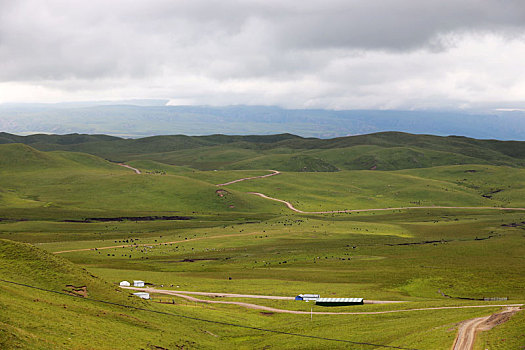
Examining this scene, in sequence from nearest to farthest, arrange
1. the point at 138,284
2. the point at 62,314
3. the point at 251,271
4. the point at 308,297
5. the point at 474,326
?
the point at 62,314 → the point at 474,326 → the point at 308,297 → the point at 138,284 → the point at 251,271

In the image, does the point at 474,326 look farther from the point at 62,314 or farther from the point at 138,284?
the point at 138,284

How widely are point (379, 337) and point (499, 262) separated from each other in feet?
214

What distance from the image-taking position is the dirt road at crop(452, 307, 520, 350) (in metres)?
46.0

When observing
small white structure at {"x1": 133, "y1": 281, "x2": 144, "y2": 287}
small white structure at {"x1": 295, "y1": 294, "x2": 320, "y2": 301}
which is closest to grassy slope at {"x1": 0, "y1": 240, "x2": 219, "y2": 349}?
small white structure at {"x1": 133, "y1": 281, "x2": 144, "y2": 287}

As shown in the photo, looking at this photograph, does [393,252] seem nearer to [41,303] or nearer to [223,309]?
[223,309]

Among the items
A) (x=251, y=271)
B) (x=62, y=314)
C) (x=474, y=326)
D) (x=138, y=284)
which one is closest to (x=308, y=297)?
(x=251, y=271)

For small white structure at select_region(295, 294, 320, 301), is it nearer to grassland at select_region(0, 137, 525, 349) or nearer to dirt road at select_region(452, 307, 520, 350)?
grassland at select_region(0, 137, 525, 349)

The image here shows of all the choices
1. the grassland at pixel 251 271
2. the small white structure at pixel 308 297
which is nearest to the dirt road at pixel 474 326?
the grassland at pixel 251 271

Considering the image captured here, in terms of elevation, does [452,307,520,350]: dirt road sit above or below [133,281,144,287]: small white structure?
above

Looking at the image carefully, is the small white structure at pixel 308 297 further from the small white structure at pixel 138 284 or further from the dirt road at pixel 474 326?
the dirt road at pixel 474 326

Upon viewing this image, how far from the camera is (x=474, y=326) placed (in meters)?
51.3

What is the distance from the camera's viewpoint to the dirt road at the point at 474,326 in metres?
46.0

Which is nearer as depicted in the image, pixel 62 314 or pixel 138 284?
pixel 62 314

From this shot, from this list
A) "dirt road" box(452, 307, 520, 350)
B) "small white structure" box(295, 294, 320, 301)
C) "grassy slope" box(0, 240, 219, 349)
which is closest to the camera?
"grassy slope" box(0, 240, 219, 349)
